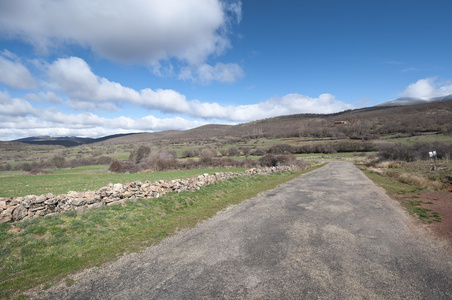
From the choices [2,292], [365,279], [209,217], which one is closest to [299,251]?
[365,279]

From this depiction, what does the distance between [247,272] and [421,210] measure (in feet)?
32.2

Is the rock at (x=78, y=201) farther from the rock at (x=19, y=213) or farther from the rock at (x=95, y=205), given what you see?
the rock at (x=19, y=213)

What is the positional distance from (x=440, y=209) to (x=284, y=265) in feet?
32.0

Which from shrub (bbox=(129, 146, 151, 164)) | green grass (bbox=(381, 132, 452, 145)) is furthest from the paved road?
green grass (bbox=(381, 132, 452, 145))

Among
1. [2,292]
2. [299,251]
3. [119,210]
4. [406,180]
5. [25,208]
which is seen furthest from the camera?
[406,180]

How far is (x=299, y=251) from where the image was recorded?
5.46 metres

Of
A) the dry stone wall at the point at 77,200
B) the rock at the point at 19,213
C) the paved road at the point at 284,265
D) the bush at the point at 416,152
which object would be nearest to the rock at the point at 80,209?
the dry stone wall at the point at 77,200

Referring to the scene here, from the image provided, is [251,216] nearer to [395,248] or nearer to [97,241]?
[395,248]

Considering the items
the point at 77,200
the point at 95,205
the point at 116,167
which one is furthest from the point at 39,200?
the point at 116,167

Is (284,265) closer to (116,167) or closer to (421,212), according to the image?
(421,212)

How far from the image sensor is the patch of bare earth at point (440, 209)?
6.53m

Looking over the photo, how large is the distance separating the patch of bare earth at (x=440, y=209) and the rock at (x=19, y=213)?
45.4 feet

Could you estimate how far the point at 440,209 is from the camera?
9227 mm

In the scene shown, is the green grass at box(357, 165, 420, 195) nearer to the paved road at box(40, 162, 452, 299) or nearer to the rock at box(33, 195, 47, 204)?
the paved road at box(40, 162, 452, 299)
